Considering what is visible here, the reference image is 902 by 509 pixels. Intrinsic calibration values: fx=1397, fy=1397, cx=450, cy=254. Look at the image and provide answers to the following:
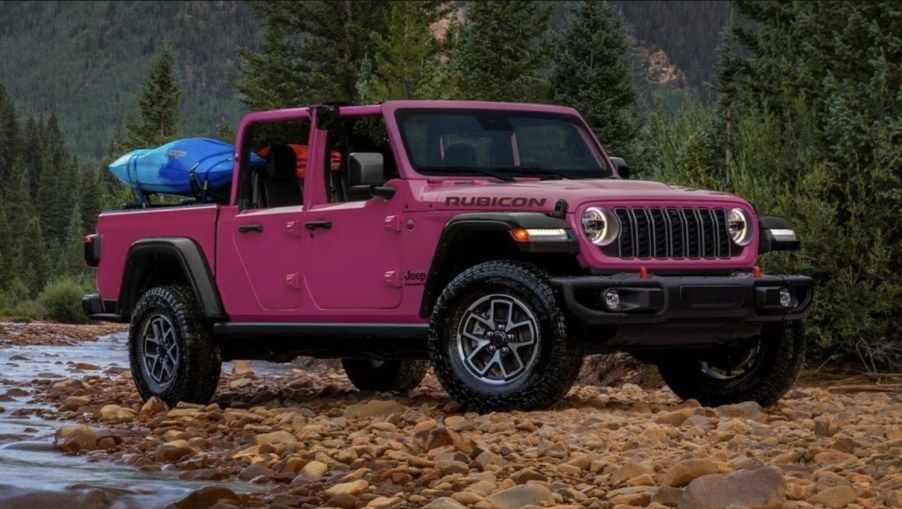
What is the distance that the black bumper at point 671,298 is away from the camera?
7.84 metres

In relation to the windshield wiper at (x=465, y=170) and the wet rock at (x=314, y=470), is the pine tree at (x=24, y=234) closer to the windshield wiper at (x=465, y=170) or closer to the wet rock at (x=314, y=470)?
the windshield wiper at (x=465, y=170)

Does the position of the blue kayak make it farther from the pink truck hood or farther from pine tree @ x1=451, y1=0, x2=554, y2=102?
pine tree @ x1=451, y1=0, x2=554, y2=102

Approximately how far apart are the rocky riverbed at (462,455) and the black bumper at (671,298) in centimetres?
59

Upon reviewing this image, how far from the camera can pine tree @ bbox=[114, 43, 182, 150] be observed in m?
58.0

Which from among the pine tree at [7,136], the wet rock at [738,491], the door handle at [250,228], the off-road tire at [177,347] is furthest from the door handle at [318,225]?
the pine tree at [7,136]

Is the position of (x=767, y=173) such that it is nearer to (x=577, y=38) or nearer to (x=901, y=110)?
(x=901, y=110)

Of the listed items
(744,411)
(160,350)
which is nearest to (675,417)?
(744,411)

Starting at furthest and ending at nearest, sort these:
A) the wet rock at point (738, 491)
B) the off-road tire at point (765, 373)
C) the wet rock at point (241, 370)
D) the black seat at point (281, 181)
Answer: the wet rock at point (241, 370), the black seat at point (281, 181), the off-road tire at point (765, 373), the wet rock at point (738, 491)

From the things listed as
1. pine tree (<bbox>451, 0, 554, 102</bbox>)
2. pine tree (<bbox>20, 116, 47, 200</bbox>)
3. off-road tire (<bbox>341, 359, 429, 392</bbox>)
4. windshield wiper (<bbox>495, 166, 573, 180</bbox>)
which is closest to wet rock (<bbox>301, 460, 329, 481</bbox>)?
windshield wiper (<bbox>495, 166, 573, 180</bbox>)

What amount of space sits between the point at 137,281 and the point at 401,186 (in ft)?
9.67

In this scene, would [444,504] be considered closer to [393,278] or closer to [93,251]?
[393,278]

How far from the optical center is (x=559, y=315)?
26.0 feet

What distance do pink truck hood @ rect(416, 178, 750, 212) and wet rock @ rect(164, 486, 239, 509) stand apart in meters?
2.67

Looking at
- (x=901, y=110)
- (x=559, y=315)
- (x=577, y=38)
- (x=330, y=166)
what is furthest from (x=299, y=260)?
(x=577, y=38)
